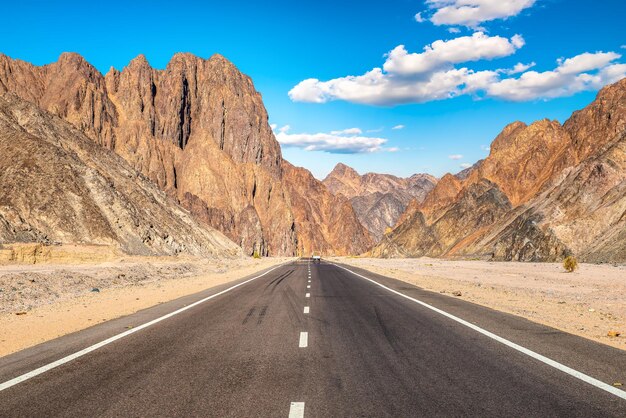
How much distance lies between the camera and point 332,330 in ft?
33.1

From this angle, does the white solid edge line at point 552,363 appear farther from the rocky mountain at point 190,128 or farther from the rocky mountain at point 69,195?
the rocky mountain at point 190,128

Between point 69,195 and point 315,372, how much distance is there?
56.0 meters

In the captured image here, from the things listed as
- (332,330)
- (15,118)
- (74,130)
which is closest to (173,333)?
(332,330)

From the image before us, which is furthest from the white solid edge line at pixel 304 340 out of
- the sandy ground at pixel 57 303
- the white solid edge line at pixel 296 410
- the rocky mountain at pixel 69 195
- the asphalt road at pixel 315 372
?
the rocky mountain at pixel 69 195

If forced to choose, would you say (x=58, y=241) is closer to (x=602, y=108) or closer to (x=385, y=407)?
(x=385, y=407)

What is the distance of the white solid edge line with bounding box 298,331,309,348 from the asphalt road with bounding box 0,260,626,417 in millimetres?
19

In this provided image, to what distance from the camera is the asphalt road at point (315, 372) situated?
5.11m

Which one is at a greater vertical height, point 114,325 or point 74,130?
point 74,130

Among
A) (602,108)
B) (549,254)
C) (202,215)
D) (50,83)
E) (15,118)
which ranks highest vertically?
(50,83)

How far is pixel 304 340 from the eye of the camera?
8.91 m

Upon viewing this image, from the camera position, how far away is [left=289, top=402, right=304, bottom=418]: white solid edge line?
4.84 meters

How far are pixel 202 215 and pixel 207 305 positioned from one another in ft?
416

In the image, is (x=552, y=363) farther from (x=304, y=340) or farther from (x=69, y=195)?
(x=69, y=195)

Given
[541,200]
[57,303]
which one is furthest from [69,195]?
[541,200]
